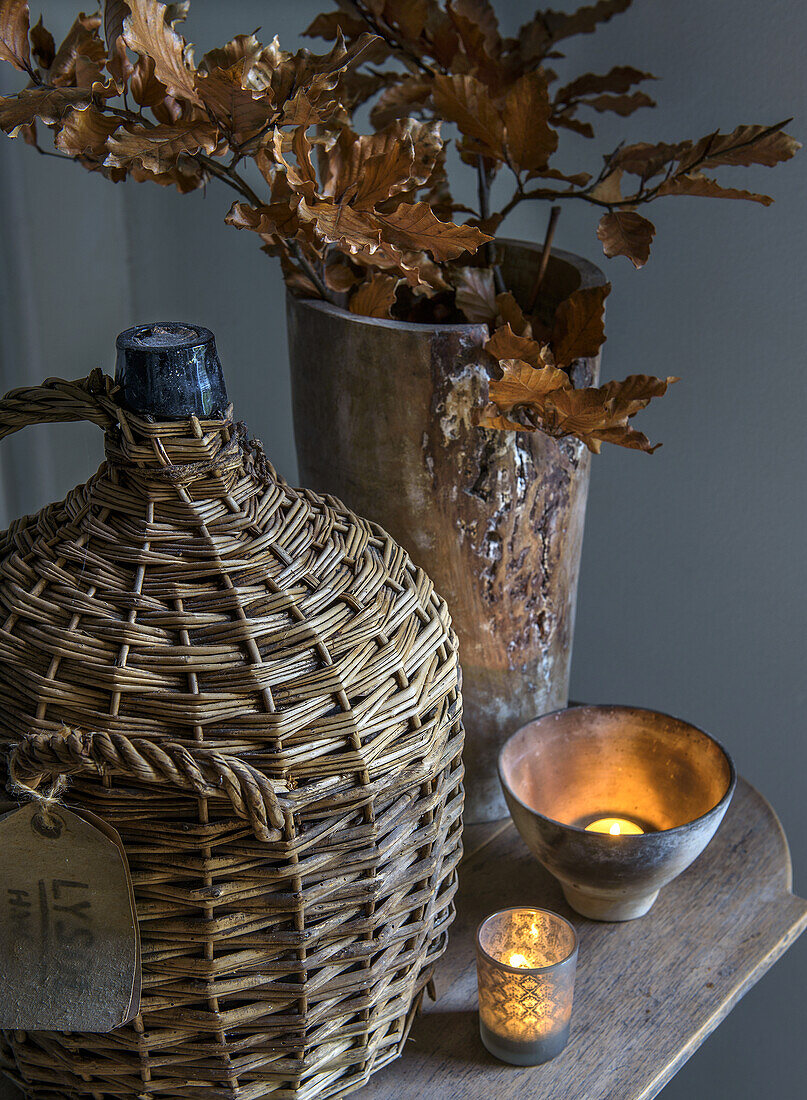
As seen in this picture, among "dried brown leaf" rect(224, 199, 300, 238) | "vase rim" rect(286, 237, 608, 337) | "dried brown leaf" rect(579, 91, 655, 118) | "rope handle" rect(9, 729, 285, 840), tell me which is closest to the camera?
"rope handle" rect(9, 729, 285, 840)

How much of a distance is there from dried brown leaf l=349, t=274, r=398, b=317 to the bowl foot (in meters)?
0.42

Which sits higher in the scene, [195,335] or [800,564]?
[195,335]

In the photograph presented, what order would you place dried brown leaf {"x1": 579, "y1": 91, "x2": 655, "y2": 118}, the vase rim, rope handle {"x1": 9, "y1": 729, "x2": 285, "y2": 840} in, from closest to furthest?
rope handle {"x1": 9, "y1": 729, "x2": 285, "y2": 840} → the vase rim → dried brown leaf {"x1": 579, "y1": 91, "x2": 655, "y2": 118}

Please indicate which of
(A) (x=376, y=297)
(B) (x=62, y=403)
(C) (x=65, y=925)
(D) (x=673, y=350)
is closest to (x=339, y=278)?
(A) (x=376, y=297)

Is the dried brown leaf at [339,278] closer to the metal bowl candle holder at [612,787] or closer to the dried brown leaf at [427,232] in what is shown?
the dried brown leaf at [427,232]

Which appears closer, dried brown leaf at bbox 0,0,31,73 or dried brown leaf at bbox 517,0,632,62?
dried brown leaf at bbox 0,0,31,73

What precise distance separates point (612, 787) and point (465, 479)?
29 cm

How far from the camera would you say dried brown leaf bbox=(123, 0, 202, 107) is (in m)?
0.55

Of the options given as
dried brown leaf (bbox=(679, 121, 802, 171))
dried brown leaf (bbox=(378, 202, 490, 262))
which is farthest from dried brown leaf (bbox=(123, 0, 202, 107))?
dried brown leaf (bbox=(679, 121, 802, 171))

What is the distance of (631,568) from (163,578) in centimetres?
62

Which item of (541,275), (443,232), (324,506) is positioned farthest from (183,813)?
(541,275)

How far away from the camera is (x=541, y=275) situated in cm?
78

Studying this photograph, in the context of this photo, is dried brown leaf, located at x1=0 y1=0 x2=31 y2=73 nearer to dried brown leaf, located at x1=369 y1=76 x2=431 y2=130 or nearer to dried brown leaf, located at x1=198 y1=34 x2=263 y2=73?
dried brown leaf, located at x1=198 y1=34 x2=263 y2=73

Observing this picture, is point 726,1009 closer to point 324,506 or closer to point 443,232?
point 324,506
